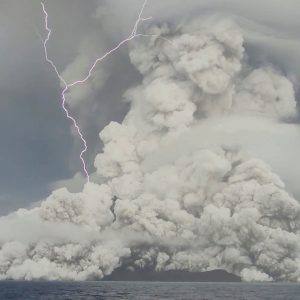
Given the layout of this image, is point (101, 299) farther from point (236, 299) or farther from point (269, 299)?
point (269, 299)

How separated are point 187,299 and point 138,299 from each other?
51.5 ft

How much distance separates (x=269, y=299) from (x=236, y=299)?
10.7 meters

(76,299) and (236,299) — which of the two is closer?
(76,299)

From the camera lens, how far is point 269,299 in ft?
490

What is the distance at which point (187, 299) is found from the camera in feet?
481

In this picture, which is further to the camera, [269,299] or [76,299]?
[269,299]

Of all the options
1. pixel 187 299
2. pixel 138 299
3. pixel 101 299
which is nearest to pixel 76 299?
pixel 101 299

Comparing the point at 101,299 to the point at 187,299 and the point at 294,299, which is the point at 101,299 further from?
the point at 294,299

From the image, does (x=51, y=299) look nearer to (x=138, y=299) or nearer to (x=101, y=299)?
(x=101, y=299)

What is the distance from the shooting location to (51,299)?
143000mm

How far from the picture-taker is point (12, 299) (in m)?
146

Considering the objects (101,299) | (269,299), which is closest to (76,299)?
(101,299)

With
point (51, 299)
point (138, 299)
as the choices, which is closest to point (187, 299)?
point (138, 299)

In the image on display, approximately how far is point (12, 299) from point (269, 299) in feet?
268
